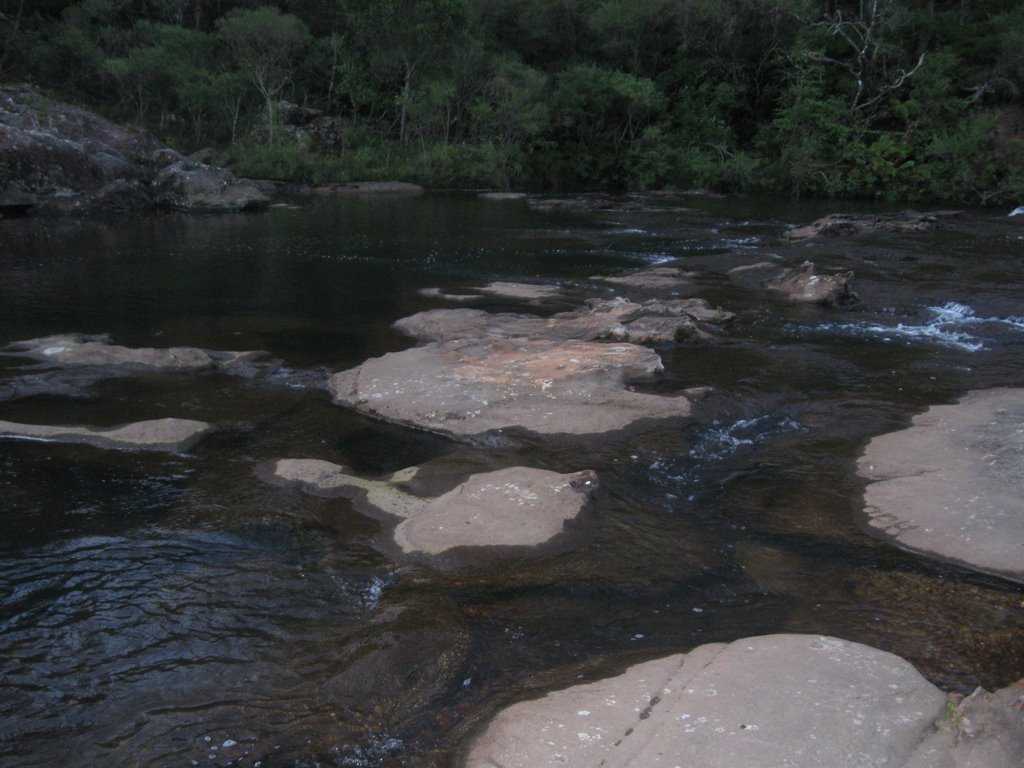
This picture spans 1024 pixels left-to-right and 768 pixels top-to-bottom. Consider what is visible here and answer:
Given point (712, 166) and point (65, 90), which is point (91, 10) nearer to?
point (65, 90)

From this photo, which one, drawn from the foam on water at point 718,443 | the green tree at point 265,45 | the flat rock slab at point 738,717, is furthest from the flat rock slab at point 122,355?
the green tree at point 265,45

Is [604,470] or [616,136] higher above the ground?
[616,136]

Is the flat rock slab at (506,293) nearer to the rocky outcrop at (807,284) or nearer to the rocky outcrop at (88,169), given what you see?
the rocky outcrop at (807,284)

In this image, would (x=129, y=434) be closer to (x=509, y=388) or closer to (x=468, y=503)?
(x=468, y=503)

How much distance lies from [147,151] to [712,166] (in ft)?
73.1

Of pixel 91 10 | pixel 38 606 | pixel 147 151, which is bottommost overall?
pixel 38 606

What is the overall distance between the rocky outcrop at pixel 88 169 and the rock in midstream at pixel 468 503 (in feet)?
73.9

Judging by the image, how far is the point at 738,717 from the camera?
366cm

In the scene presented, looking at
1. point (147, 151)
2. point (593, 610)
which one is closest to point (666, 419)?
point (593, 610)

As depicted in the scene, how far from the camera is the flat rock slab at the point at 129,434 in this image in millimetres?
7160

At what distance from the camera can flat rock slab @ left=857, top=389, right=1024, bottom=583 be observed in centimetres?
539

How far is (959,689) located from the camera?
4.10 meters

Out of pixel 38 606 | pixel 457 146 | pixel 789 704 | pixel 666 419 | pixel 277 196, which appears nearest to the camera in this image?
pixel 789 704

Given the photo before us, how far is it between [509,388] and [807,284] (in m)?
7.29
